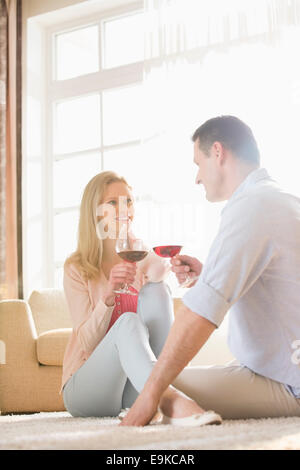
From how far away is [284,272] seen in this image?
1507 mm

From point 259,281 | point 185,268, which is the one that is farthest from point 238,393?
point 185,268

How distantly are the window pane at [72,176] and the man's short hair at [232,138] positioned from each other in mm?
3367

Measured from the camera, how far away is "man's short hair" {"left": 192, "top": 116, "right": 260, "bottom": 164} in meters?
1.75

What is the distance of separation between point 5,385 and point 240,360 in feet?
6.90

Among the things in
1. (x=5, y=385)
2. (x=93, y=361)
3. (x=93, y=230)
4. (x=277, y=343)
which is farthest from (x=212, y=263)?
(x=5, y=385)

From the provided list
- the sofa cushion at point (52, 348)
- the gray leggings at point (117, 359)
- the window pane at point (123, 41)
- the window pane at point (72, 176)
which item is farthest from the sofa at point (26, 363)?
the window pane at point (123, 41)

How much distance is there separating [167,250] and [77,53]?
3785 millimetres

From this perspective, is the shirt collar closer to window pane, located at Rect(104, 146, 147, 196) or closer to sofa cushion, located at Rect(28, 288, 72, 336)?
sofa cushion, located at Rect(28, 288, 72, 336)

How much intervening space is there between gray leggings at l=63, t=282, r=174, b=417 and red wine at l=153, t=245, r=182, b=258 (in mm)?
101

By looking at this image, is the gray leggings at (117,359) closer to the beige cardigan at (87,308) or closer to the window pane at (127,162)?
the beige cardigan at (87,308)

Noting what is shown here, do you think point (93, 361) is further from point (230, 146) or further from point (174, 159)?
point (174, 159)

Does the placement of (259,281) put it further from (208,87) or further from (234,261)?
(208,87)

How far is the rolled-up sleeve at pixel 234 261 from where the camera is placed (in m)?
1.40

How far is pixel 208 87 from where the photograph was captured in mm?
4387
